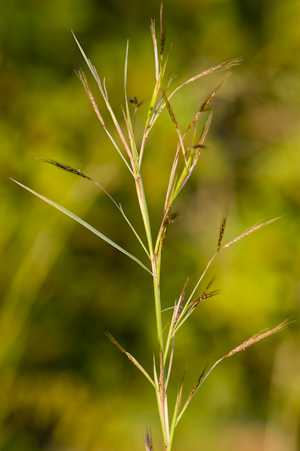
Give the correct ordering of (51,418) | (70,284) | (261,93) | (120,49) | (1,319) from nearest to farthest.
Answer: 1. (1,319)
2. (51,418)
3. (70,284)
4. (120,49)
5. (261,93)

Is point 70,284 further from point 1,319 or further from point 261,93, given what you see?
point 261,93

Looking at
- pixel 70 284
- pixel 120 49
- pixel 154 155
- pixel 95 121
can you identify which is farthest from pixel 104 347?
pixel 120 49

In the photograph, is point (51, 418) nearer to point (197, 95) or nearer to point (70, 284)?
point (70, 284)

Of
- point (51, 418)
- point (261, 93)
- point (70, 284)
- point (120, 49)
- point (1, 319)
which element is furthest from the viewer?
point (261, 93)

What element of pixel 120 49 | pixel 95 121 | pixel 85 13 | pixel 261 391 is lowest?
pixel 261 391

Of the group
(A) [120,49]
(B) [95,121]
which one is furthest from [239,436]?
(A) [120,49]

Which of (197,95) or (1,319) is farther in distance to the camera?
(197,95)

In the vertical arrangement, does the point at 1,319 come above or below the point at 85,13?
below
